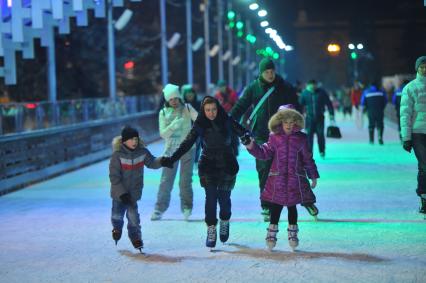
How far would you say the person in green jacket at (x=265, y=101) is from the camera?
9.66m

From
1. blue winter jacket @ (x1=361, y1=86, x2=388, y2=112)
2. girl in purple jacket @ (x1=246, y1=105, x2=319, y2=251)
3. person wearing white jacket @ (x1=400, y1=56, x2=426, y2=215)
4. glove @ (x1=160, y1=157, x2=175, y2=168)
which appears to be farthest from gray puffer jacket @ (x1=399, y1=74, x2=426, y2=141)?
blue winter jacket @ (x1=361, y1=86, x2=388, y2=112)

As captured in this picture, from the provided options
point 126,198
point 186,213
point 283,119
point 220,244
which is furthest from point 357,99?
point 126,198

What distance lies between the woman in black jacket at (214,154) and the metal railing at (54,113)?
6.91 meters

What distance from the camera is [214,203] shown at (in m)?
8.20

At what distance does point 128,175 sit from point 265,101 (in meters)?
2.33

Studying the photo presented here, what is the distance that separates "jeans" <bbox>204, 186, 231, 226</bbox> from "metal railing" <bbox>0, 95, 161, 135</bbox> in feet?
22.8

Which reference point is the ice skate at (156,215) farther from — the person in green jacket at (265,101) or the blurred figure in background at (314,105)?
the blurred figure in background at (314,105)

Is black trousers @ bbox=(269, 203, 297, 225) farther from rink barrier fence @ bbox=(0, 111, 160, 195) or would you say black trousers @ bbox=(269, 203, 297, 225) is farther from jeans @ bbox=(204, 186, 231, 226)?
rink barrier fence @ bbox=(0, 111, 160, 195)

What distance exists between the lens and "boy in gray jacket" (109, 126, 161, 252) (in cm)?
791

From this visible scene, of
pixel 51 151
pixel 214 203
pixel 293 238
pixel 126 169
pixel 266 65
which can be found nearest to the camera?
pixel 293 238

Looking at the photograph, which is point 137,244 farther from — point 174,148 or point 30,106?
point 30,106

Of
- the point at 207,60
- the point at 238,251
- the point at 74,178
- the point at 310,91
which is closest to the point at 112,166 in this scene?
the point at 238,251

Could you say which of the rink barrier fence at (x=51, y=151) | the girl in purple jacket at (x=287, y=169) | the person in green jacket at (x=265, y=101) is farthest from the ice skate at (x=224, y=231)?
the rink barrier fence at (x=51, y=151)

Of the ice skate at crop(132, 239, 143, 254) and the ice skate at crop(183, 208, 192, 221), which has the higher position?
the ice skate at crop(132, 239, 143, 254)
